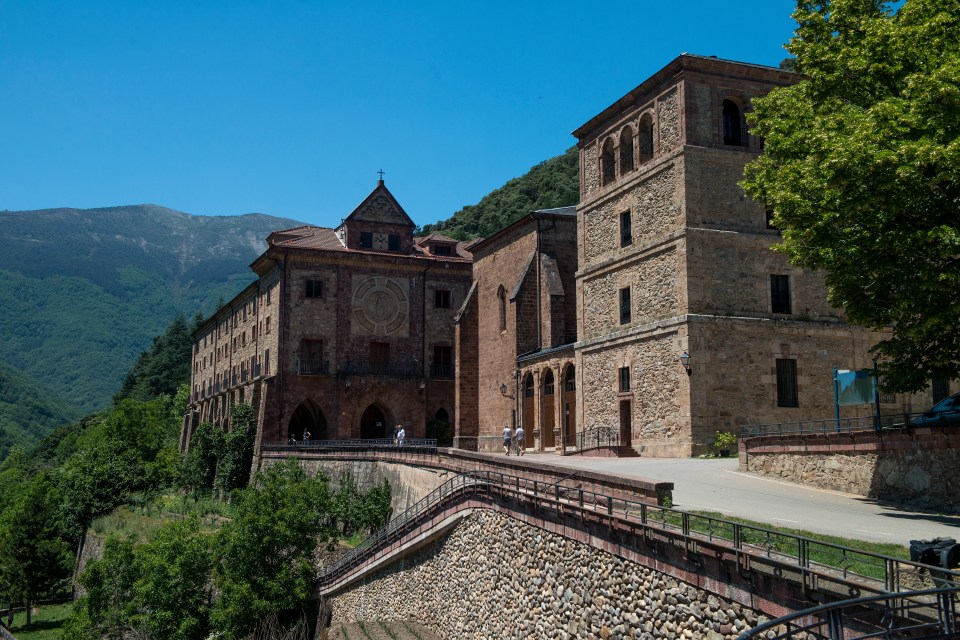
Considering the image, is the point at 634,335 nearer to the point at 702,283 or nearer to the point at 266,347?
the point at 702,283

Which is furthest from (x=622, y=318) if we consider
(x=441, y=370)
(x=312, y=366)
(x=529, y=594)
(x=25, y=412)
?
(x=25, y=412)

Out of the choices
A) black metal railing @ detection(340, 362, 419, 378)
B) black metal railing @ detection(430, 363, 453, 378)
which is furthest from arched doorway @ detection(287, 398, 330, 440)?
black metal railing @ detection(430, 363, 453, 378)

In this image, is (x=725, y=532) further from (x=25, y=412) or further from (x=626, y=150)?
(x=25, y=412)

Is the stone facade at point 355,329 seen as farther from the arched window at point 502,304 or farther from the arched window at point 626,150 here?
the arched window at point 626,150

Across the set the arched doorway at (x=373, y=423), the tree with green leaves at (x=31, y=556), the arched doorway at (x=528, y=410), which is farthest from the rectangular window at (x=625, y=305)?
the tree with green leaves at (x=31, y=556)

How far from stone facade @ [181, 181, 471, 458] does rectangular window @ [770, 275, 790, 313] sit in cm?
2908

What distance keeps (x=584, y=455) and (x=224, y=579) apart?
13.9 metres

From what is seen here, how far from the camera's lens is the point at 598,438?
34.2 m

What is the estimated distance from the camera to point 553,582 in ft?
56.2

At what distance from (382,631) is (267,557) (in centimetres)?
731

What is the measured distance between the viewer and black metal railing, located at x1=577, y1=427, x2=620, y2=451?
33.2 meters

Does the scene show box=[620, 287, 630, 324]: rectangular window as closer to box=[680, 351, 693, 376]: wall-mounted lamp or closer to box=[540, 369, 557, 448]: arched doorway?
box=[680, 351, 693, 376]: wall-mounted lamp

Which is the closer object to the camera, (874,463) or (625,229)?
(874,463)

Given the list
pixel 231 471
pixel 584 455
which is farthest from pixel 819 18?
pixel 231 471
